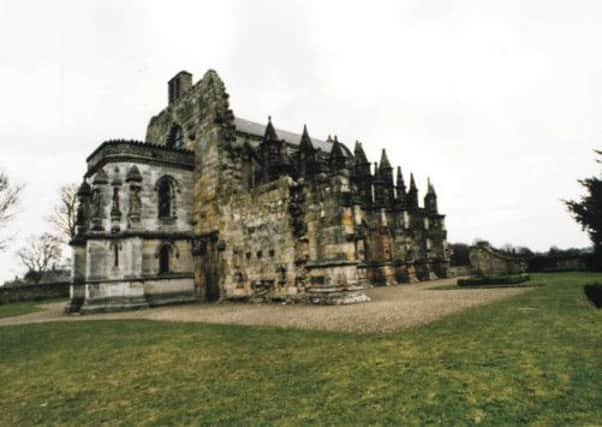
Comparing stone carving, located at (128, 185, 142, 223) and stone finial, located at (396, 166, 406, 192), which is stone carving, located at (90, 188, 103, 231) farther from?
stone finial, located at (396, 166, 406, 192)

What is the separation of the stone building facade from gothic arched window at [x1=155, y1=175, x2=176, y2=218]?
62mm

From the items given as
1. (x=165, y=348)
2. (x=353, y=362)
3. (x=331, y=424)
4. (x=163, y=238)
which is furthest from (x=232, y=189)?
(x=331, y=424)

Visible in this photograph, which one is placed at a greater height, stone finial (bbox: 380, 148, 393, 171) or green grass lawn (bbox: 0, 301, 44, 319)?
stone finial (bbox: 380, 148, 393, 171)

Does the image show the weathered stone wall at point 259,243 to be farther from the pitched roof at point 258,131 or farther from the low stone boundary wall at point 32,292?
the low stone boundary wall at point 32,292

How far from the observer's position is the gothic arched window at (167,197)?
21266 mm

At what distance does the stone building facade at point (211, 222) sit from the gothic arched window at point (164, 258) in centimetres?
6

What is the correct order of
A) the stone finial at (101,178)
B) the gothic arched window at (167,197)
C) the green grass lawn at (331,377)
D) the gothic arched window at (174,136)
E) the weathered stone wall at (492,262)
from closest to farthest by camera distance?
the green grass lawn at (331,377) → the stone finial at (101,178) → the gothic arched window at (167,197) → the gothic arched window at (174,136) → the weathered stone wall at (492,262)

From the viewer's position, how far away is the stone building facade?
1479cm

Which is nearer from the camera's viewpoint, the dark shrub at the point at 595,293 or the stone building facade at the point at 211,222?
the dark shrub at the point at 595,293

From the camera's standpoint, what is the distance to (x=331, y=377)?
4.90 metres

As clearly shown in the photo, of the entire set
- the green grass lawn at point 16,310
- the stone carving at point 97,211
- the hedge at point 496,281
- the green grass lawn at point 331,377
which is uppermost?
the stone carving at point 97,211

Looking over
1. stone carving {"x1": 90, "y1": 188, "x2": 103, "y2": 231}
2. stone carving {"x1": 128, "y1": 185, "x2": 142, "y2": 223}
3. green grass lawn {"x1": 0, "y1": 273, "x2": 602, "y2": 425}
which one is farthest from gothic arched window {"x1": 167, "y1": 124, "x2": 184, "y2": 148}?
green grass lawn {"x1": 0, "y1": 273, "x2": 602, "y2": 425}

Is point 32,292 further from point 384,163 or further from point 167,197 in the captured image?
point 384,163

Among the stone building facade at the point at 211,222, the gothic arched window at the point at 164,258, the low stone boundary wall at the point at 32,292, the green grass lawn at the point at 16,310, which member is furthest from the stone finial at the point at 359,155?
the low stone boundary wall at the point at 32,292
